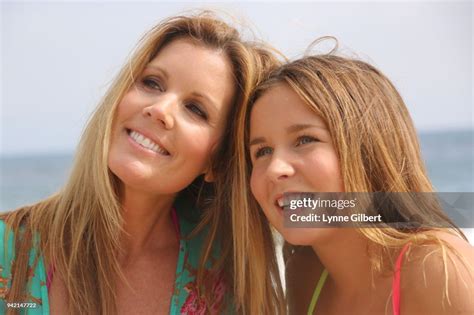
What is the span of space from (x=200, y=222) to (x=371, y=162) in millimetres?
502

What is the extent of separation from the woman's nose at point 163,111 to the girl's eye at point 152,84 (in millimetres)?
60

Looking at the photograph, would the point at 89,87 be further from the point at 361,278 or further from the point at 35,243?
the point at 361,278

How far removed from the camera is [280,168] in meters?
1.07

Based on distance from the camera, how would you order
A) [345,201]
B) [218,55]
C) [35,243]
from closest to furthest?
1. [345,201]
2. [35,243]
3. [218,55]

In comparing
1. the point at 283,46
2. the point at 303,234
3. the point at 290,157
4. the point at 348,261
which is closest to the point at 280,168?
the point at 290,157

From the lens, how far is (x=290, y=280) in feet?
4.44

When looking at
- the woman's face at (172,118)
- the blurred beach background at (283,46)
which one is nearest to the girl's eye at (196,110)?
the woman's face at (172,118)

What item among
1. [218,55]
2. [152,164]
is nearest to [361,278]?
[152,164]

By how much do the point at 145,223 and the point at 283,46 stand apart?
57 centimetres

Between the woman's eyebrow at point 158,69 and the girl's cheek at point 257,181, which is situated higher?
the woman's eyebrow at point 158,69

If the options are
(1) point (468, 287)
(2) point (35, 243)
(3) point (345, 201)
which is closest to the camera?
(1) point (468, 287)

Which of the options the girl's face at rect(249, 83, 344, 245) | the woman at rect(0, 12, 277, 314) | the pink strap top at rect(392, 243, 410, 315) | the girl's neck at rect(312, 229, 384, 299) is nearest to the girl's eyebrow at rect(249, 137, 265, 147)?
the girl's face at rect(249, 83, 344, 245)

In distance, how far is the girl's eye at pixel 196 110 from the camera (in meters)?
1.27
